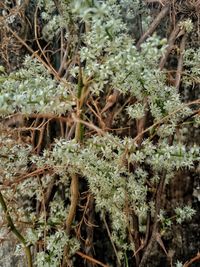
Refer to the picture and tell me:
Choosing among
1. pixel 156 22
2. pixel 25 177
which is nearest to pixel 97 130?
pixel 25 177

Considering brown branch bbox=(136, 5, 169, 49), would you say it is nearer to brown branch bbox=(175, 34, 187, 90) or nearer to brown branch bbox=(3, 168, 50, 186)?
brown branch bbox=(175, 34, 187, 90)

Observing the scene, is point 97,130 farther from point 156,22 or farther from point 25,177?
point 156,22

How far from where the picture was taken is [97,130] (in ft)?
3.88

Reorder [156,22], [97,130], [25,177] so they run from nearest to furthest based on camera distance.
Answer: [97,130], [25,177], [156,22]

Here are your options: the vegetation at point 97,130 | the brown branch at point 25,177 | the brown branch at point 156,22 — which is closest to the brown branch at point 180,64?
the vegetation at point 97,130

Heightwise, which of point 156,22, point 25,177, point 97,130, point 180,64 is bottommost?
point 25,177

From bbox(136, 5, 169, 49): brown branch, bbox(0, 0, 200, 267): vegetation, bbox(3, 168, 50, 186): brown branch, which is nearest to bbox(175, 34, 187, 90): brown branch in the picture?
bbox(0, 0, 200, 267): vegetation

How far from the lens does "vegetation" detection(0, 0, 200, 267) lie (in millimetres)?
1253

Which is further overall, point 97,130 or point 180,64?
point 180,64

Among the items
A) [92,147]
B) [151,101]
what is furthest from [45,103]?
[151,101]

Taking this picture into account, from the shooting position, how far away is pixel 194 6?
1.64 m

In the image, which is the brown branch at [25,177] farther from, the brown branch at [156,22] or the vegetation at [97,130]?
the brown branch at [156,22]

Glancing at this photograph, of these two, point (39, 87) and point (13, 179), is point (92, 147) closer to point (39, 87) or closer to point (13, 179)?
point (39, 87)

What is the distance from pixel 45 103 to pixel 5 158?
49 cm
